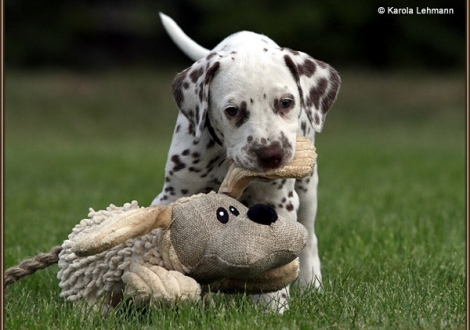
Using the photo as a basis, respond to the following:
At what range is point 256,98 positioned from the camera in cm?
429

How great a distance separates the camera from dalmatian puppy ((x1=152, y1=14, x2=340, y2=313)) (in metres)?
4.24

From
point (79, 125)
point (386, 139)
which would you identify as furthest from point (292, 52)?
point (79, 125)

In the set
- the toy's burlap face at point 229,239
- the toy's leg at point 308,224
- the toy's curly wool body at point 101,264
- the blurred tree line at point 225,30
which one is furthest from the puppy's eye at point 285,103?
the blurred tree line at point 225,30

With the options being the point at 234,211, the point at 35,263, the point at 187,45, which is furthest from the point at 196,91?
the point at 187,45

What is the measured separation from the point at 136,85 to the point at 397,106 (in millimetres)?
7104

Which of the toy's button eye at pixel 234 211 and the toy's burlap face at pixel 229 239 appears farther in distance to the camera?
the toy's button eye at pixel 234 211

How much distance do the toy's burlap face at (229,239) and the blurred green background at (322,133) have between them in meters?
0.35

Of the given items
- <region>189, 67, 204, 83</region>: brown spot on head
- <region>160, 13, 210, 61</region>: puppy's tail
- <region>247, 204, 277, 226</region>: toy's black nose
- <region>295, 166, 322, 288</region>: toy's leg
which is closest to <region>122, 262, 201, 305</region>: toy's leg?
<region>247, 204, 277, 226</region>: toy's black nose

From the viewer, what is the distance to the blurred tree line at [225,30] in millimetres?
22688

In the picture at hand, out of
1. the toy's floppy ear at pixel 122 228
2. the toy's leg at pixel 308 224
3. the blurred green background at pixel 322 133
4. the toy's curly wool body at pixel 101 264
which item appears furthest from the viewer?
the toy's leg at pixel 308 224

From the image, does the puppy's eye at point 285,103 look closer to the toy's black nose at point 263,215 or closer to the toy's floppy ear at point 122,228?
the toy's black nose at point 263,215

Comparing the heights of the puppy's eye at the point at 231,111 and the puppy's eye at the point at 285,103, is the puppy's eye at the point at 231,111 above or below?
below

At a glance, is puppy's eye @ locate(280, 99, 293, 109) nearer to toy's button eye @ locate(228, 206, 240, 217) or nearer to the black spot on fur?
toy's button eye @ locate(228, 206, 240, 217)

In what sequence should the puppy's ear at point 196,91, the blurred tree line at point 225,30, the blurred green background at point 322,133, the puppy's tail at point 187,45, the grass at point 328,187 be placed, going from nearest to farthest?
the grass at point 328,187 < the puppy's ear at point 196,91 < the blurred green background at point 322,133 < the puppy's tail at point 187,45 < the blurred tree line at point 225,30
